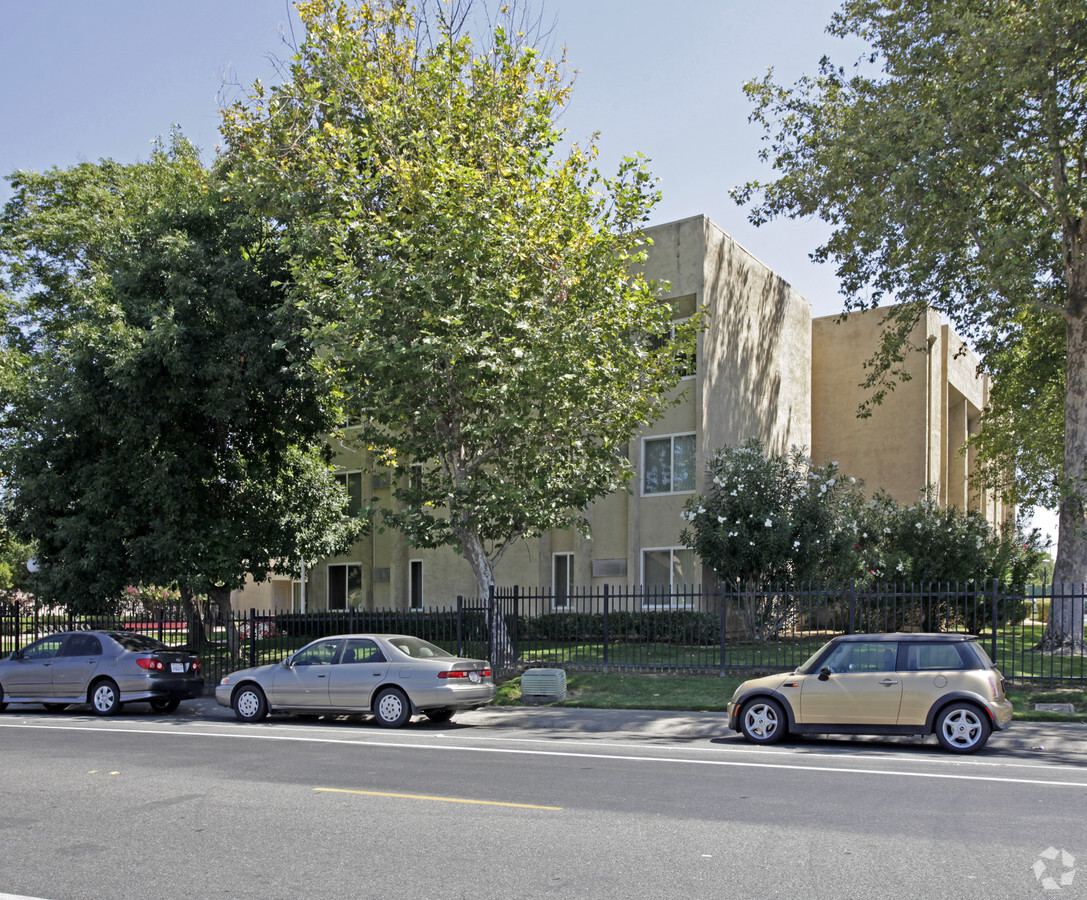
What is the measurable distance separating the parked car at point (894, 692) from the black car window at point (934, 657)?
0.01 meters

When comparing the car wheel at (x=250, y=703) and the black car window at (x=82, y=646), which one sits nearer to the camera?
Answer: the car wheel at (x=250, y=703)

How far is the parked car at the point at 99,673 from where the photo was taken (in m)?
16.9

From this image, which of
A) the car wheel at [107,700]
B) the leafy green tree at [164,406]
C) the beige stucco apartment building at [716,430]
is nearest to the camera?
the car wheel at [107,700]

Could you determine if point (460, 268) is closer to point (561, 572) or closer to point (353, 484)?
point (561, 572)

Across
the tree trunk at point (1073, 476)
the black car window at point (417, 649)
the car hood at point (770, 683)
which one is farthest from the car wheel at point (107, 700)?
the tree trunk at point (1073, 476)

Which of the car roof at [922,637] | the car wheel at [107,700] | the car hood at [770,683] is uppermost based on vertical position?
the car roof at [922,637]

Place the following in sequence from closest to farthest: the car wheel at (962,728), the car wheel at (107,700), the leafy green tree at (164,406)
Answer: the car wheel at (962,728) → the car wheel at (107,700) → the leafy green tree at (164,406)

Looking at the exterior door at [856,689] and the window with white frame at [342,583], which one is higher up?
the exterior door at [856,689]

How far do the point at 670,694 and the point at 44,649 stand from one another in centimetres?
1126

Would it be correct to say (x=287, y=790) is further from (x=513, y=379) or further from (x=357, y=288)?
(x=357, y=288)

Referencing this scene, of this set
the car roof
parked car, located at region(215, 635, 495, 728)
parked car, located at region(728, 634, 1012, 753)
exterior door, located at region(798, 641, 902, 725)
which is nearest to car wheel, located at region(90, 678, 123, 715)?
parked car, located at region(215, 635, 495, 728)

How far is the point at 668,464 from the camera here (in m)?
25.7

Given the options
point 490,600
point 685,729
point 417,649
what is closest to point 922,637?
point 685,729

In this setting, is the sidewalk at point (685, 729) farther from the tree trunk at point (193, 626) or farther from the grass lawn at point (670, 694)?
the tree trunk at point (193, 626)
